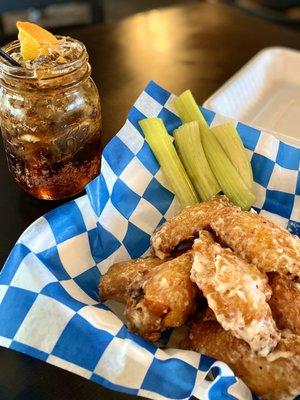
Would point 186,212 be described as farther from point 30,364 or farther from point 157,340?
point 30,364

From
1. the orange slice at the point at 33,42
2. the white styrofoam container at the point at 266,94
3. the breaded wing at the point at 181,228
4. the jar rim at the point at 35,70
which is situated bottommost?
the white styrofoam container at the point at 266,94

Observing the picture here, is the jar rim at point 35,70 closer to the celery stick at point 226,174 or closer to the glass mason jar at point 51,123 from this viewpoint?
the glass mason jar at point 51,123

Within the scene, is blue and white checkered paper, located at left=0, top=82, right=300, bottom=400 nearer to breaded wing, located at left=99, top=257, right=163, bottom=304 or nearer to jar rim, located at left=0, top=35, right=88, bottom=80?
breaded wing, located at left=99, top=257, right=163, bottom=304

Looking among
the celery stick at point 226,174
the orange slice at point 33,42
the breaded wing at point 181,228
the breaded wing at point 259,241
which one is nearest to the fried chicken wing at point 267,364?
the breaded wing at point 259,241

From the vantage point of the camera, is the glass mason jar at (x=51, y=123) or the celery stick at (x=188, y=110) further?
the celery stick at (x=188, y=110)

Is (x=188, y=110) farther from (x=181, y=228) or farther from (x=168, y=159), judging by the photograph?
(x=181, y=228)

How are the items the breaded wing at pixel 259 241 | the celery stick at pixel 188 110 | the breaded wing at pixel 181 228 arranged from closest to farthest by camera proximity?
1. the breaded wing at pixel 259 241
2. the breaded wing at pixel 181 228
3. the celery stick at pixel 188 110

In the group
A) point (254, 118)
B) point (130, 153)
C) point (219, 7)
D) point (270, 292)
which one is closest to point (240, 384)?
point (270, 292)
